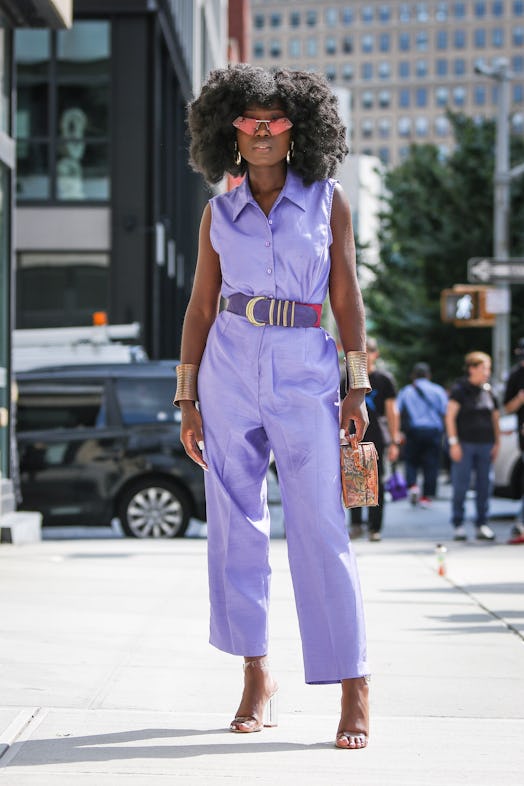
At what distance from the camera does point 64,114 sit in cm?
2122

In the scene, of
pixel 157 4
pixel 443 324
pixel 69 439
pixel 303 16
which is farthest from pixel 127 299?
pixel 303 16

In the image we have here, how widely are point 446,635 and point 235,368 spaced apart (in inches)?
96.1

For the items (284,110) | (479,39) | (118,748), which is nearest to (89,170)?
(284,110)

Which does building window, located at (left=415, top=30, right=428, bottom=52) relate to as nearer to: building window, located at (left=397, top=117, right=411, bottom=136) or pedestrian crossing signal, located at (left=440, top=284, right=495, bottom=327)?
building window, located at (left=397, top=117, right=411, bottom=136)

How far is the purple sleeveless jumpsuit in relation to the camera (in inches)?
157

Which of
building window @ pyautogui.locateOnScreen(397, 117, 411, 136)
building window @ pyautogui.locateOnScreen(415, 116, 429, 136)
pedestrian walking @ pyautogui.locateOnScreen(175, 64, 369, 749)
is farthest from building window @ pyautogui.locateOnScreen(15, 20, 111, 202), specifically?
building window @ pyautogui.locateOnScreen(415, 116, 429, 136)

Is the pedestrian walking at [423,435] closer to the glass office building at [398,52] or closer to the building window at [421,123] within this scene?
the glass office building at [398,52]

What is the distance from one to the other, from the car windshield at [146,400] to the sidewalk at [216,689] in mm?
4239

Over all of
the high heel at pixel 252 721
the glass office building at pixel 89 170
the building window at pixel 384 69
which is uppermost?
the building window at pixel 384 69

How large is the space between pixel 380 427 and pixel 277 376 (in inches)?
324

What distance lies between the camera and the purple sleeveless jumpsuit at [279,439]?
3.99 meters

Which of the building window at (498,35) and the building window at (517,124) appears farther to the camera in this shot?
the building window at (498,35)

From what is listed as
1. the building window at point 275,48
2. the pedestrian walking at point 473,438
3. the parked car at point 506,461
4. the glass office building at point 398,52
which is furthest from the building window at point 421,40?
the pedestrian walking at point 473,438

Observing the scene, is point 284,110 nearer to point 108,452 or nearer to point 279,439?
point 279,439
